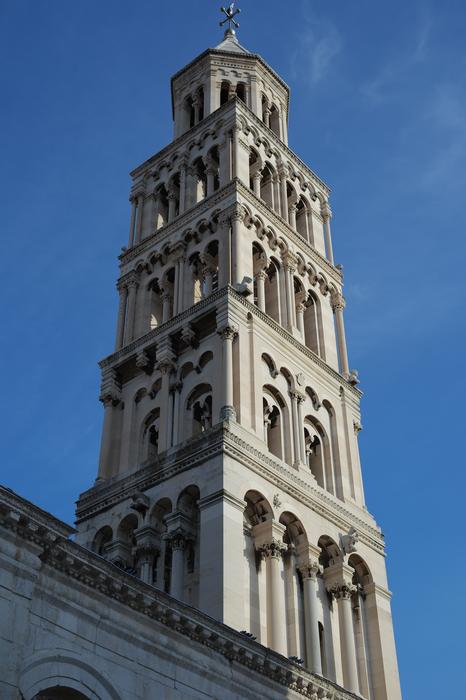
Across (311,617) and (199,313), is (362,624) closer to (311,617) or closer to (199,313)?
(311,617)

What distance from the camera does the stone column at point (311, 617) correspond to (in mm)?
37375

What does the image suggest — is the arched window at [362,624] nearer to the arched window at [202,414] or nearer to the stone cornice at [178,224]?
the arched window at [202,414]

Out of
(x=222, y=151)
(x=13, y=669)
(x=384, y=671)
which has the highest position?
(x=222, y=151)

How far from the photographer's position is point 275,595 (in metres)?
37.4

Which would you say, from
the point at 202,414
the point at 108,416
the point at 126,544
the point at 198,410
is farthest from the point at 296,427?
the point at 126,544

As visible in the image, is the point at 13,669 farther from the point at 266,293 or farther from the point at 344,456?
the point at 266,293

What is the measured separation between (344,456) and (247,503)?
8.23 meters

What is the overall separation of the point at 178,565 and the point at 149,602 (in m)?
10.9

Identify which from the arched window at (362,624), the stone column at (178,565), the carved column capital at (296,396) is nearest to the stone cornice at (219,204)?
the carved column capital at (296,396)

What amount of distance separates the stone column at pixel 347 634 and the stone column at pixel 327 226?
20370mm

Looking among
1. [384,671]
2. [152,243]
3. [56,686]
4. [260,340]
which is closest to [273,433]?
[260,340]

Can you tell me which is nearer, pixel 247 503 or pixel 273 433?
pixel 247 503

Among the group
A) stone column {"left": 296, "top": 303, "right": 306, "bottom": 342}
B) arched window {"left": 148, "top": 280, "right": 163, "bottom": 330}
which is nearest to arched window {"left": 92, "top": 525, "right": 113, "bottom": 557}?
arched window {"left": 148, "top": 280, "right": 163, "bottom": 330}

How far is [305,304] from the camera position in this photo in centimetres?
5138
